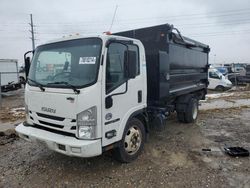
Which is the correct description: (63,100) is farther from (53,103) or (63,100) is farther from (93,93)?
(93,93)

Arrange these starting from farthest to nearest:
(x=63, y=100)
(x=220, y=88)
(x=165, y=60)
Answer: (x=220, y=88)
(x=165, y=60)
(x=63, y=100)

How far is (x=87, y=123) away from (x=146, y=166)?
5.39ft

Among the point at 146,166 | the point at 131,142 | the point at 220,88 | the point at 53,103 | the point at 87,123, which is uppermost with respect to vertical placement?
the point at 53,103

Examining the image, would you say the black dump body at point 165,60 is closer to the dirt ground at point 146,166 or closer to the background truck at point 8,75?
the dirt ground at point 146,166

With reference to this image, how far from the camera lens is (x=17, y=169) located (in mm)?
4590

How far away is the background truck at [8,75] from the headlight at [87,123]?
589 inches

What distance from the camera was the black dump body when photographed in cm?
524

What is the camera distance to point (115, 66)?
4.02 meters

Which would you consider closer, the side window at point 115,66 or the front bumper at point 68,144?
the front bumper at point 68,144

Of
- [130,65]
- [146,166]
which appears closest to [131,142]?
[146,166]

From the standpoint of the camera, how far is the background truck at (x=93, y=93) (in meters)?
3.66

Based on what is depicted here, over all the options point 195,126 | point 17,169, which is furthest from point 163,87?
point 17,169

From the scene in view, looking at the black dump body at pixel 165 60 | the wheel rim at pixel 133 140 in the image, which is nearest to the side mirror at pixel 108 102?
the wheel rim at pixel 133 140

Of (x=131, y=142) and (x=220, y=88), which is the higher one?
(x=131, y=142)
